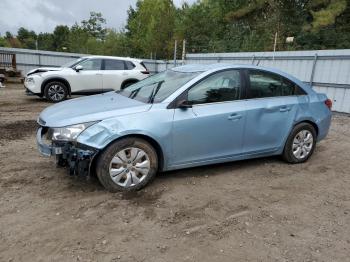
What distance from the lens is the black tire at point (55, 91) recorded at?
10891mm

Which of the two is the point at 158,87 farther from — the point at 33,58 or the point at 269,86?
the point at 33,58

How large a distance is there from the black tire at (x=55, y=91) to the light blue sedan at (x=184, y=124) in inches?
258

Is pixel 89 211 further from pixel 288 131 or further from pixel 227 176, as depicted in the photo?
pixel 288 131

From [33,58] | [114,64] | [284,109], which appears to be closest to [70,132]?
[284,109]

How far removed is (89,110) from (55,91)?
7.52m

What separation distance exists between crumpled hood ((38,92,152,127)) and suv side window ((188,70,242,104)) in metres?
0.67

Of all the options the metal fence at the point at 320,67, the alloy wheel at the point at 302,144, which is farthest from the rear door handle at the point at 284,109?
the metal fence at the point at 320,67

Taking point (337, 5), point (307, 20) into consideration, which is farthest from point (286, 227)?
point (307, 20)

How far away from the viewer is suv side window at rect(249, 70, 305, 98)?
15.8ft

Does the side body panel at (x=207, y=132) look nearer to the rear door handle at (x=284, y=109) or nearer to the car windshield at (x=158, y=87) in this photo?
the car windshield at (x=158, y=87)

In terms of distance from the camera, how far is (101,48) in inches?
1570

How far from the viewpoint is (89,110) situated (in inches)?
163

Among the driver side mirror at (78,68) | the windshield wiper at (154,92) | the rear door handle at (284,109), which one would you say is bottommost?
the rear door handle at (284,109)

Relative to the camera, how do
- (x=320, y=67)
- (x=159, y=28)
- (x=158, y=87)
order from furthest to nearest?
(x=159, y=28) → (x=320, y=67) → (x=158, y=87)
